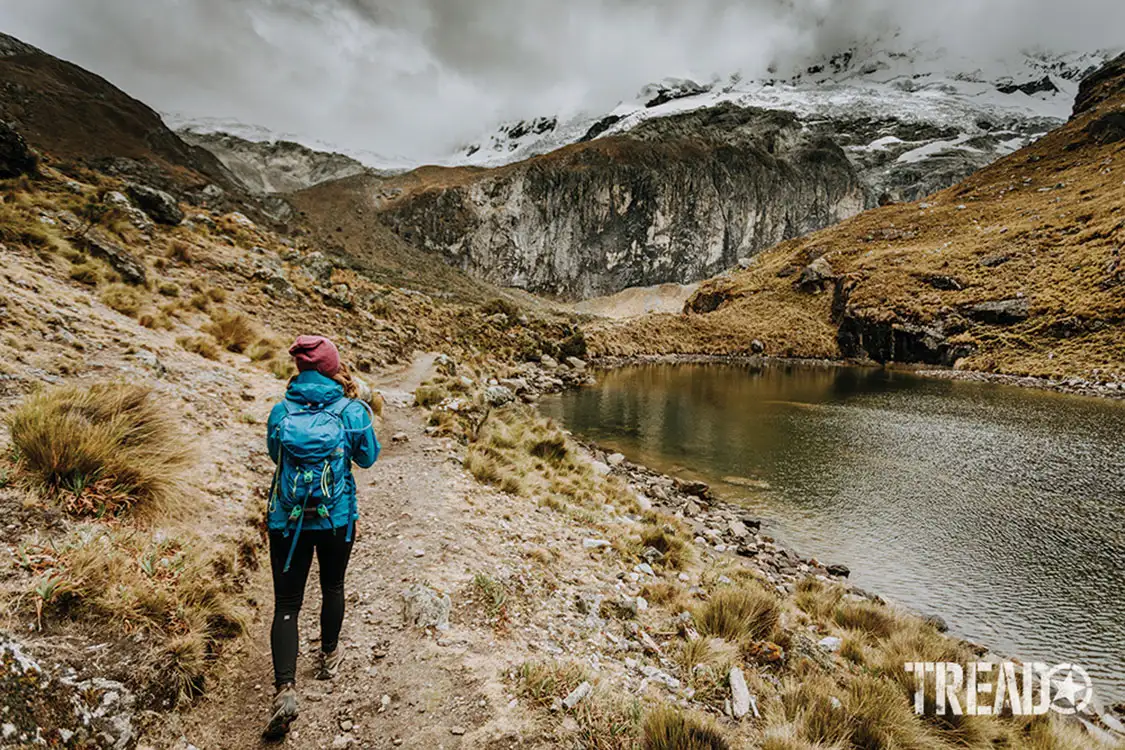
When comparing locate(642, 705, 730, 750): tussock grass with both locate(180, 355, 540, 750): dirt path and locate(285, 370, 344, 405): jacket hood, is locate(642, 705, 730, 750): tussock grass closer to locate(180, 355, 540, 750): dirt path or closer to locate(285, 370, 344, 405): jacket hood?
locate(180, 355, 540, 750): dirt path

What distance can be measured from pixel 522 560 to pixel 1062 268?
58709mm

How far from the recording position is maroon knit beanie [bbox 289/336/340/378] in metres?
3.20

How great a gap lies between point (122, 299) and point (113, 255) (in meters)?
2.77

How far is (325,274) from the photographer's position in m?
21.2

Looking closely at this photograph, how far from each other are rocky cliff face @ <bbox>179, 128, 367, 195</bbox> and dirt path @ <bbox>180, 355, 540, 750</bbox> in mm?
143157

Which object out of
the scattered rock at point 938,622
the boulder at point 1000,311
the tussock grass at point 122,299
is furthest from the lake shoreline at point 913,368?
the tussock grass at point 122,299

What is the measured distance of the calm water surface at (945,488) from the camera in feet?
26.9

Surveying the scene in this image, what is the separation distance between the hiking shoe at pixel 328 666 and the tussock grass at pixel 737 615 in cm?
368

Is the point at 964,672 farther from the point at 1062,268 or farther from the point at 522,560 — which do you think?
the point at 1062,268

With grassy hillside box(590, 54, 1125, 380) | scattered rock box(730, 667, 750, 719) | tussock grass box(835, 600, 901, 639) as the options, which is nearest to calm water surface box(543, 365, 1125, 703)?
tussock grass box(835, 600, 901, 639)

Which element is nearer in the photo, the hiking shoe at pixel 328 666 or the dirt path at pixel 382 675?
the dirt path at pixel 382 675

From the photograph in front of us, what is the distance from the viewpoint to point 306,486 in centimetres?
302

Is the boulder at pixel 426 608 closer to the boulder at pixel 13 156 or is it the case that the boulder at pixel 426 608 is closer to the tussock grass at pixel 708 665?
the tussock grass at pixel 708 665

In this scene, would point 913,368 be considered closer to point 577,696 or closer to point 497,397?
point 497,397
